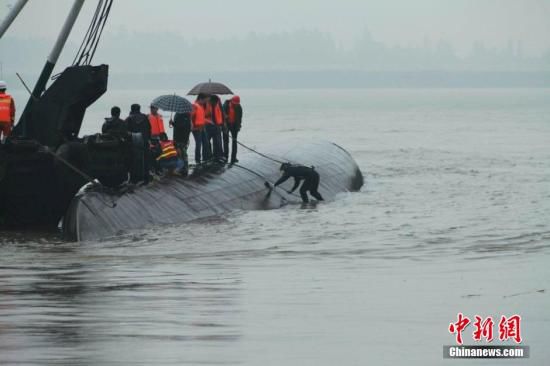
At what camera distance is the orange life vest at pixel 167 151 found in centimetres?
2666

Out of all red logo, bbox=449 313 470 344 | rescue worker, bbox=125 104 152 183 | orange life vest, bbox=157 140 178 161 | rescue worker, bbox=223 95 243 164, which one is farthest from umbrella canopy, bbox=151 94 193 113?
red logo, bbox=449 313 470 344

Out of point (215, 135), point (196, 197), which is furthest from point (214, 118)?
point (196, 197)

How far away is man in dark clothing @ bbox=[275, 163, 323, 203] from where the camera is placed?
2984 cm

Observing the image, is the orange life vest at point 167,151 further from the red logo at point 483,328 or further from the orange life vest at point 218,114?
the red logo at point 483,328

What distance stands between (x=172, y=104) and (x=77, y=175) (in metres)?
4.32

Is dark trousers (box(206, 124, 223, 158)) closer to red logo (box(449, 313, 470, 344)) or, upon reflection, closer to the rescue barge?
the rescue barge

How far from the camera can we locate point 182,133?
28.0 meters

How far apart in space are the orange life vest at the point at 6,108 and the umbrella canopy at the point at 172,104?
3.61 meters

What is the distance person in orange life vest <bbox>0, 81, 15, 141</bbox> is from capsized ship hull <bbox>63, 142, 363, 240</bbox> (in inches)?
129

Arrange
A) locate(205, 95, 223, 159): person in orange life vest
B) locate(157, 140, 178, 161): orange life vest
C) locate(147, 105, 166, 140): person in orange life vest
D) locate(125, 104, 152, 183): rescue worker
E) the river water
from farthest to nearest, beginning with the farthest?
1. locate(205, 95, 223, 159): person in orange life vest
2. locate(147, 105, 166, 140): person in orange life vest
3. locate(157, 140, 178, 161): orange life vest
4. locate(125, 104, 152, 183): rescue worker
5. the river water

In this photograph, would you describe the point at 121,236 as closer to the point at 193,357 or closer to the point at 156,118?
the point at 156,118

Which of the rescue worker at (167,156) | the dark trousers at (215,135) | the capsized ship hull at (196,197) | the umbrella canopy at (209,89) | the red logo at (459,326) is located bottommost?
the red logo at (459,326)

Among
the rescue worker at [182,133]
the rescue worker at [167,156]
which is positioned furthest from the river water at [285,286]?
the rescue worker at [182,133]

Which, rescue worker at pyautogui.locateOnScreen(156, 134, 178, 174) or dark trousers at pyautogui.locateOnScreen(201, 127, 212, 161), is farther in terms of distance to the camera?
dark trousers at pyautogui.locateOnScreen(201, 127, 212, 161)
